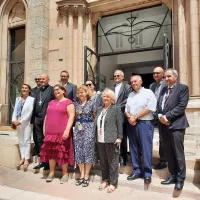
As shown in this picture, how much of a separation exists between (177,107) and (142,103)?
21.7 inches

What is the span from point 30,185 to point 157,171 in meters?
2.19

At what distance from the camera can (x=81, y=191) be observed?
11.0 ft

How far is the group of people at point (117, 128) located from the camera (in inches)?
124

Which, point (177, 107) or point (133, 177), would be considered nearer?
point (177, 107)

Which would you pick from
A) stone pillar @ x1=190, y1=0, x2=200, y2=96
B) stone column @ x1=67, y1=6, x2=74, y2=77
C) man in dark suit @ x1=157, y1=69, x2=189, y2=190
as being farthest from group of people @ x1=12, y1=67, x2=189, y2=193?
stone column @ x1=67, y1=6, x2=74, y2=77

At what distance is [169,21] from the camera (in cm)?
671

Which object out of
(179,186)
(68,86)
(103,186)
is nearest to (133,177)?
(103,186)

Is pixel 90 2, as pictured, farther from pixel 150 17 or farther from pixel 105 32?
pixel 150 17

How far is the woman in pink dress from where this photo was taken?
3646 millimetres

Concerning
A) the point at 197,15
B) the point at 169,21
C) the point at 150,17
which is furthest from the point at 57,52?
the point at 197,15

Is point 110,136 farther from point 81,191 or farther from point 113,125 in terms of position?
point 81,191

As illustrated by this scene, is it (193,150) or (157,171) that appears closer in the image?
(157,171)

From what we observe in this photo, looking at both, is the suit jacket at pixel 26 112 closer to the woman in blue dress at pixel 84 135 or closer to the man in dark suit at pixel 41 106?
the man in dark suit at pixel 41 106

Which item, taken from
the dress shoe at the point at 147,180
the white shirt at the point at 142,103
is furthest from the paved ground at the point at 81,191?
the white shirt at the point at 142,103
